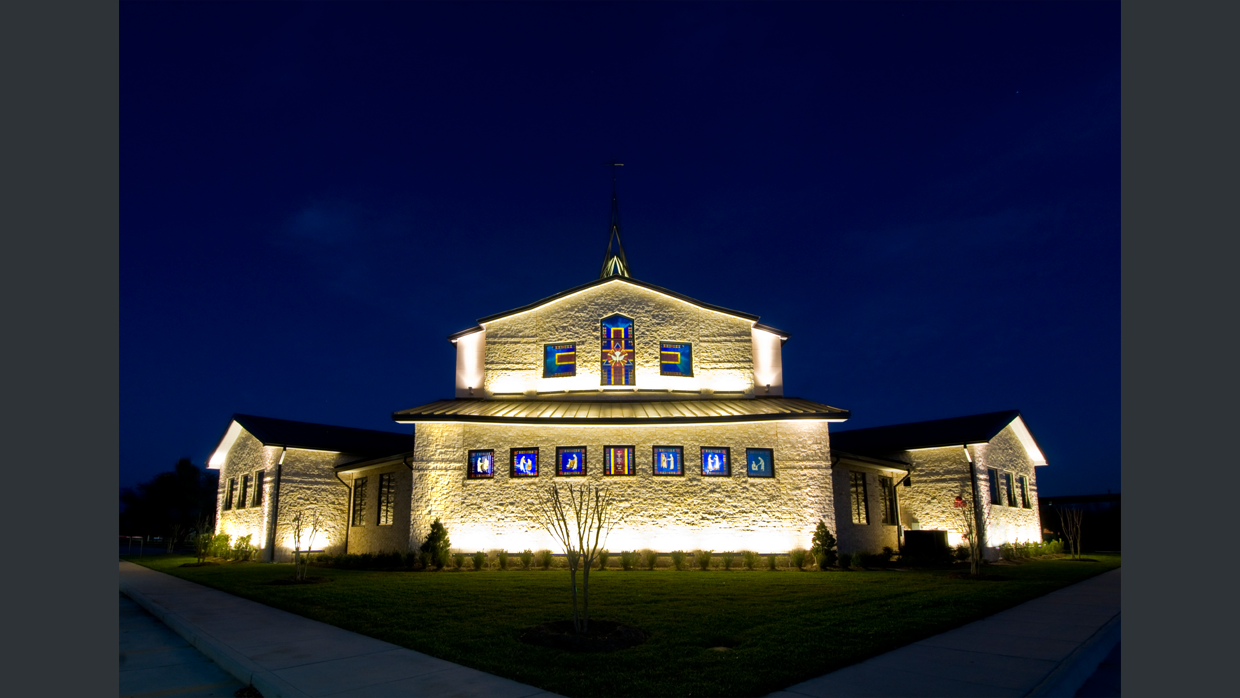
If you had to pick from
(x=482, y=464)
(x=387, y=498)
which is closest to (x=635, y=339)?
(x=482, y=464)

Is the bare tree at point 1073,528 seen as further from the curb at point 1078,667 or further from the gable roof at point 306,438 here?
the gable roof at point 306,438

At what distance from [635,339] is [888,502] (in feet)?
36.2

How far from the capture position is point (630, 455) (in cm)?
2120

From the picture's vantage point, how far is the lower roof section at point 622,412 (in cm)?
2075

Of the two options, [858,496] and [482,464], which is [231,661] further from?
[858,496]

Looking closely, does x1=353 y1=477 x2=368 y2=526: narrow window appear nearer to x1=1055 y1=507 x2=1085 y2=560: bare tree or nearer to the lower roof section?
the lower roof section

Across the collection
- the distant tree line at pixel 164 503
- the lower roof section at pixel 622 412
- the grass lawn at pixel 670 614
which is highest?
the lower roof section at pixel 622 412

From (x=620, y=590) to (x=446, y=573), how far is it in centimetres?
651

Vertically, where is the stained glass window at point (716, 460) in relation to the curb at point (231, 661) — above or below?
above

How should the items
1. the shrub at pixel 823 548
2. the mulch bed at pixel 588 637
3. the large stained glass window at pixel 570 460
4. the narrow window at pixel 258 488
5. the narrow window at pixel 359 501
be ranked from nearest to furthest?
the mulch bed at pixel 588 637
the shrub at pixel 823 548
the large stained glass window at pixel 570 460
the narrow window at pixel 359 501
the narrow window at pixel 258 488

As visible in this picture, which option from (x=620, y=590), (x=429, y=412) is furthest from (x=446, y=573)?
(x=620, y=590)

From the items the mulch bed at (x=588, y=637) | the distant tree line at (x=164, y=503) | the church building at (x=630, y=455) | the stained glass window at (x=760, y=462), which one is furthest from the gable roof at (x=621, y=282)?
the distant tree line at (x=164, y=503)

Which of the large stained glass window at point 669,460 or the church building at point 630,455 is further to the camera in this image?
the large stained glass window at point 669,460

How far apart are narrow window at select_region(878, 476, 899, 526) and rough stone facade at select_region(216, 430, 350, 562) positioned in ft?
66.1
